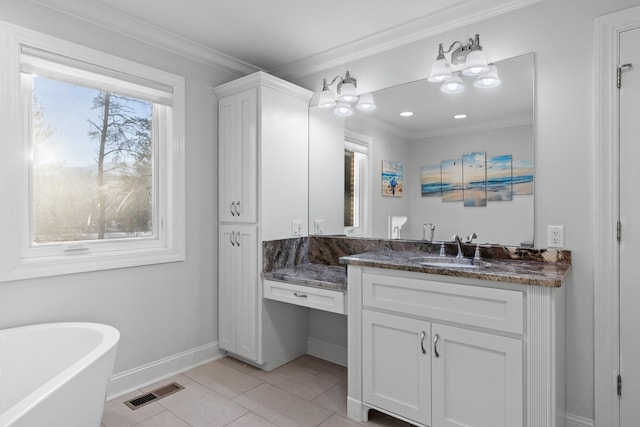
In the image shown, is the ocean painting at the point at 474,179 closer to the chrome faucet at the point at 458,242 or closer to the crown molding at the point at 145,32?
the chrome faucet at the point at 458,242

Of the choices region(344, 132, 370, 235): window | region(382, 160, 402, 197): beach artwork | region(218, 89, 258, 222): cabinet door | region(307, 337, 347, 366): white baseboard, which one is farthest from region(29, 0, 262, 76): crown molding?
region(307, 337, 347, 366): white baseboard

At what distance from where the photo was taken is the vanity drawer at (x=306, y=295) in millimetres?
2408

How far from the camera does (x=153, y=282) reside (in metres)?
2.69

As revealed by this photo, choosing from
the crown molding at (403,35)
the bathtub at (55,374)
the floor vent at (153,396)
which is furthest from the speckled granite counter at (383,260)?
the crown molding at (403,35)

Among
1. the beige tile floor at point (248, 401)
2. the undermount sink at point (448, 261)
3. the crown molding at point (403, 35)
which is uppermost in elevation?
the crown molding at point (403, 35)

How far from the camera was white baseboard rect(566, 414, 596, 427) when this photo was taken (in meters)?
1.95

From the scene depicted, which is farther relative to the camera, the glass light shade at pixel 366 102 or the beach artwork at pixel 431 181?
the glass light shade at pixel 366 102

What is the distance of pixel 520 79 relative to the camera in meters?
2.15

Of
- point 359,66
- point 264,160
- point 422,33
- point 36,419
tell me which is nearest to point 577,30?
point 422,33

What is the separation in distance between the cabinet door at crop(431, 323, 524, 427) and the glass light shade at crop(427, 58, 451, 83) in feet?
4.97

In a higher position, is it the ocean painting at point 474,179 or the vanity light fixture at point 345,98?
the vanity light fixture at point 345,98

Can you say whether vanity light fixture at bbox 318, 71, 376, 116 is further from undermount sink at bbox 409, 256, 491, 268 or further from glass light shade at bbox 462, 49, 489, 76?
undermount sink at bbox 409, 256, 491, 268

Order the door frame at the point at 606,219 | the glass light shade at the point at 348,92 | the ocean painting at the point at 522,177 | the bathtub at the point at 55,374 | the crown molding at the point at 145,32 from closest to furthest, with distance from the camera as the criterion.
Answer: the bathtub at the point at 55,374 → the door frame at the point at 606,219 → the ocean painting at the point at 522,177 → the crown molding at the point at 145,32 → the glass light shade at the point at 348,92

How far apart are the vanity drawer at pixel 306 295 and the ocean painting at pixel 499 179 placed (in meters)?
1.14
